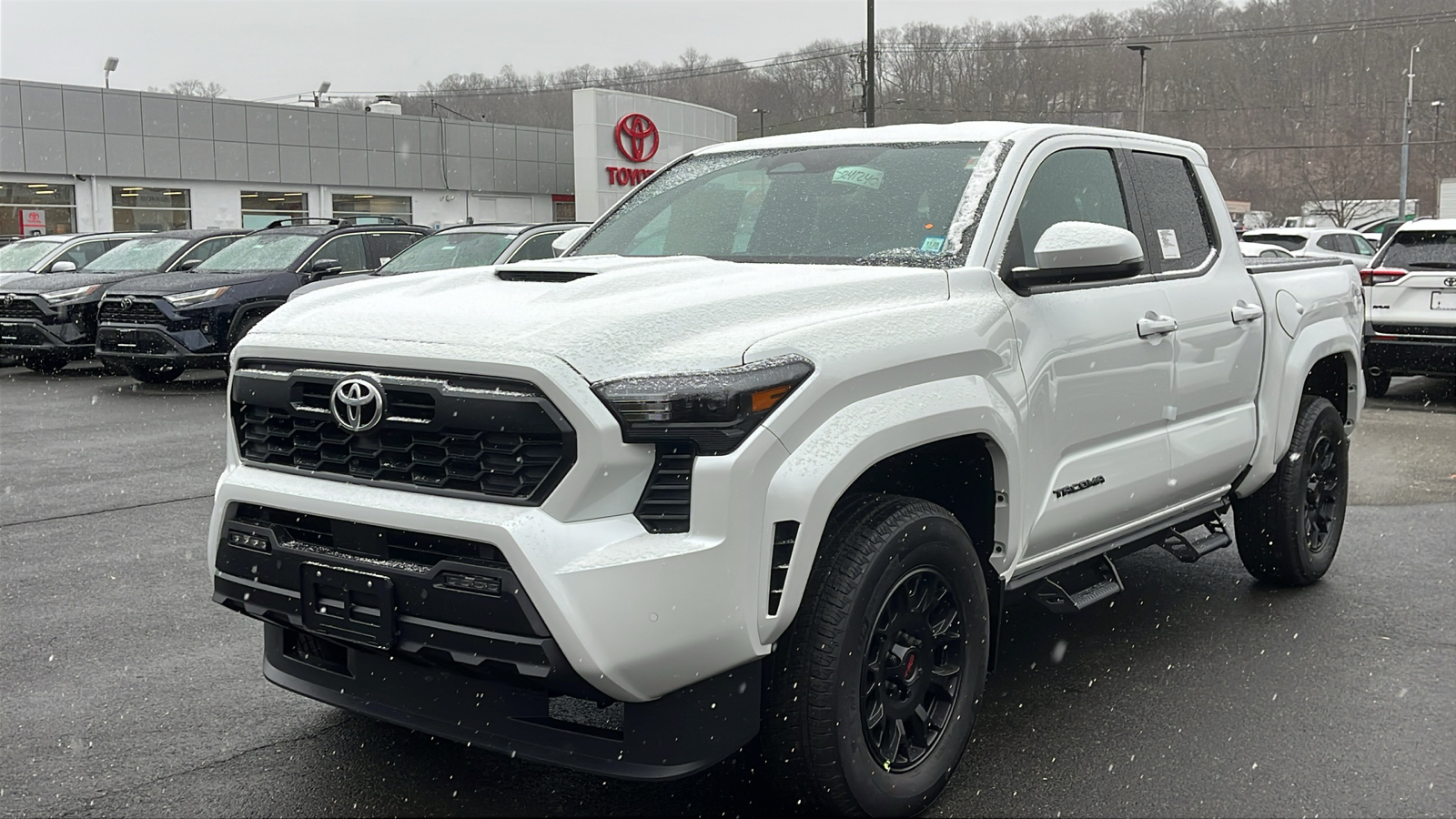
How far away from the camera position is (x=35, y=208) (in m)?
39.8

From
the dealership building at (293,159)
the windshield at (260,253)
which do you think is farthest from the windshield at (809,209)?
the dealership building at (293,159)

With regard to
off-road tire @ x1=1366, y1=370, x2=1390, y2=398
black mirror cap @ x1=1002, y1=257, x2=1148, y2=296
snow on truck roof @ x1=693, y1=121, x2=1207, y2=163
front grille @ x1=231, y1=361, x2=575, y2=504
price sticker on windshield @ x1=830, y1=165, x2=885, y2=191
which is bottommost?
off-road tire @ x1=1366, y1=370, x2=1390, y2=398

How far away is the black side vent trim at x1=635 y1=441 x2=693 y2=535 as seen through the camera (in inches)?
115

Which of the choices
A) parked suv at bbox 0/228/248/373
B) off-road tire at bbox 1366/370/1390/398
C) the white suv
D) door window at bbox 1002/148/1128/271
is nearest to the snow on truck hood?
door window at bbox 1002/148/1128/271

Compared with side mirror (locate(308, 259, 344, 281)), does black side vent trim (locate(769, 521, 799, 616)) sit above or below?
below

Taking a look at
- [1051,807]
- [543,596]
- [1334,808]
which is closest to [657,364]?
[543,596]

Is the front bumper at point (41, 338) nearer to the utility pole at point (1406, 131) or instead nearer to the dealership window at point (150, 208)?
the dealership window at point (150, 208)

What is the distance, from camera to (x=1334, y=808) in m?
3.59

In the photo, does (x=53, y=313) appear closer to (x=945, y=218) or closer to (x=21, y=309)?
(x=21, y=309)

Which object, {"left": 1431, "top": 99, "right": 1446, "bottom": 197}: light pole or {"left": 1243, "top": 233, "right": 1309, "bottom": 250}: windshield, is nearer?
{"left": 1243, "top": 233, "right": 1309, "bottom": 250}: windshield

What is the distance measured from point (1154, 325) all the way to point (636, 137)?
1381 inches

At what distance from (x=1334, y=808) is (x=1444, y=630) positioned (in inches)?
80.7

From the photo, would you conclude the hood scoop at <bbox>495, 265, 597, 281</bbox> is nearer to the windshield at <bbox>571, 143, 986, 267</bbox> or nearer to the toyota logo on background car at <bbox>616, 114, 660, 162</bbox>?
the windshield at <bbox>571, 143, 986, 267</bbox>

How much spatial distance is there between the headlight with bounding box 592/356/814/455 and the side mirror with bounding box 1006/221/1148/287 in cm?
128
